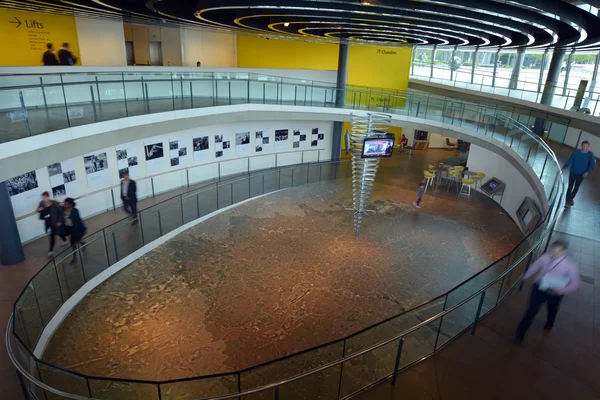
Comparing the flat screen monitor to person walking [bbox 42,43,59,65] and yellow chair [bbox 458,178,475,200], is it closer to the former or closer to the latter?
yellow chair [bbox 458,178,475,200]

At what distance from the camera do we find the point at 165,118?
10.8 meters

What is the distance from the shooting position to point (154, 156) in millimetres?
13336

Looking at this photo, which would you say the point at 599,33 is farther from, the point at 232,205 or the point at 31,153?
the point at 31,153

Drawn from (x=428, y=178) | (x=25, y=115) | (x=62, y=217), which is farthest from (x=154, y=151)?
(x=428, y=178)

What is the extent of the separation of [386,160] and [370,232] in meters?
8.76

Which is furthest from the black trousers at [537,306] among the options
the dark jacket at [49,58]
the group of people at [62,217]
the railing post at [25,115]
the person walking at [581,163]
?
the dark jacket at [49,58]

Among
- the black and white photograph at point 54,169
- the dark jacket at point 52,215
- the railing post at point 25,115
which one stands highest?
the railing post at point 25,115

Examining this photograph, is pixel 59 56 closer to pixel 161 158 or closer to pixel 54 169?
pixel 54 169

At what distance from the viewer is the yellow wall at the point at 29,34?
36.1ft

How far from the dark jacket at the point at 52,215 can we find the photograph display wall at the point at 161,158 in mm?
1488

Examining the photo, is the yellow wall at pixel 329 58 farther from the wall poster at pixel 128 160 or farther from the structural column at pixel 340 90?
the wall poster at pixel 128 160

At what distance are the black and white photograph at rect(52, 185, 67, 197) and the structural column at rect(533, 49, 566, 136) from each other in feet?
52.5

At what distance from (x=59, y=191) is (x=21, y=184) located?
1.04 m

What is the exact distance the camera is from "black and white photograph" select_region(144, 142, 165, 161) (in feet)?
42.9
